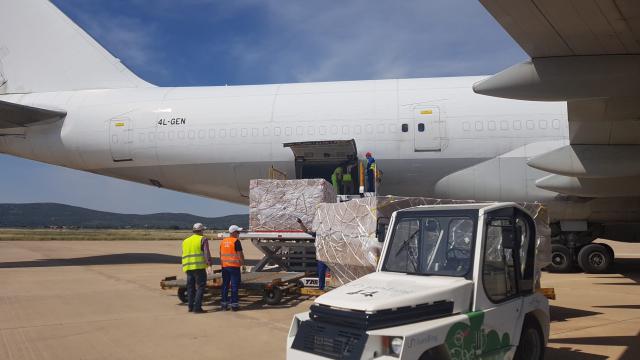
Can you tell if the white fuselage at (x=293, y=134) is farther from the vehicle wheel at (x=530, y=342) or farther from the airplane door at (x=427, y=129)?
the vehicle wheel at (x=530, y=342)

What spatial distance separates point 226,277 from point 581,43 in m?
7.07

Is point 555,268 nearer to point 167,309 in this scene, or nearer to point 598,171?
point 598,171

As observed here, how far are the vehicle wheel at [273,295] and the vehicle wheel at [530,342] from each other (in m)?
5.59

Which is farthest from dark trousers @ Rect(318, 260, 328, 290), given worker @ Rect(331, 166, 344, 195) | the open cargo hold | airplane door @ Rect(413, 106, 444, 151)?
airplane door @ Rect(413, 106, 444, 151)

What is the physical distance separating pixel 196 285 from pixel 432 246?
5725 millimetres

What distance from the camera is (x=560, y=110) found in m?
14.1

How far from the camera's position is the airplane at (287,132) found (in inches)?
556

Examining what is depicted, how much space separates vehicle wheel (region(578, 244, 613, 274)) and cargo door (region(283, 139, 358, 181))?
7543 millimetres

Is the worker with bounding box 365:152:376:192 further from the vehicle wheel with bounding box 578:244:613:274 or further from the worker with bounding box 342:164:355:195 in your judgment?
the vehicle wheel with bounding box 578:244:613:274

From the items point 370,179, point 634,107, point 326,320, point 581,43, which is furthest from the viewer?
point 370,179

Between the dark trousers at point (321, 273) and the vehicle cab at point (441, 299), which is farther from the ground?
the vehicle cab at point (441, 299)

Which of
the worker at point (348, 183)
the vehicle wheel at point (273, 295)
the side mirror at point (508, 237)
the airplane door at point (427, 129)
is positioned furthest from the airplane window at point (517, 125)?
the side mirror at point (508, 237)

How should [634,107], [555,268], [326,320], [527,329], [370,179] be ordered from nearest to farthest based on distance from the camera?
1. [326,320]
2. [527,329]
3. [634,107]
4. [370,179]
5. [555,268]

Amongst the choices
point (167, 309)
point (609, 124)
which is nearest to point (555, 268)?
point (609, 124)
